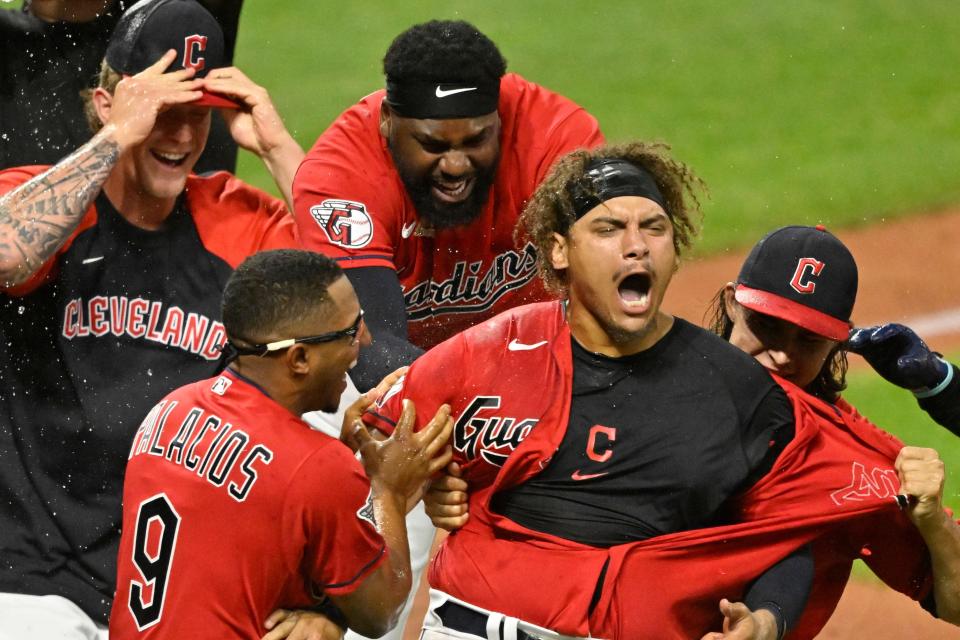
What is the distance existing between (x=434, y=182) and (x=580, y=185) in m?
1.15

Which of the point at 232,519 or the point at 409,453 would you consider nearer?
the point at 232,519

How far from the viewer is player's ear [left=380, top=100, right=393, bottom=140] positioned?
18.2ft

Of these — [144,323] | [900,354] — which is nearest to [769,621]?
[900,354]

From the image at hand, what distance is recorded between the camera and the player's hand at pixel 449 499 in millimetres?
4332

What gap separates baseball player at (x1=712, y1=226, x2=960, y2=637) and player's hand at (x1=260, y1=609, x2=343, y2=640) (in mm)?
1376

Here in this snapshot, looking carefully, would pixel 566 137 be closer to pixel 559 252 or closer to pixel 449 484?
pixel 559 252

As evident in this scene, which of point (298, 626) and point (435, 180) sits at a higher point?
point (435, 180)

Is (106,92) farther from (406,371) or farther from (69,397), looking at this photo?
(406,371)

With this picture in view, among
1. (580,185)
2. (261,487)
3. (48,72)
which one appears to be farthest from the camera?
(48,72)

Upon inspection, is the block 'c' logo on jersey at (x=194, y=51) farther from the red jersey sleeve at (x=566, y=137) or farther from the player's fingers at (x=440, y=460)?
the player's fingers at (x=440, y=460)

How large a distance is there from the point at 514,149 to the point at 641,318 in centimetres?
157

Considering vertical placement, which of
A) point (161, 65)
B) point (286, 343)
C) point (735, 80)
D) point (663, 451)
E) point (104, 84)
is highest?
point (161, 65)

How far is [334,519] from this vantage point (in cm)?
399

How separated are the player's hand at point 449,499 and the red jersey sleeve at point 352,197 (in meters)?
1.13
